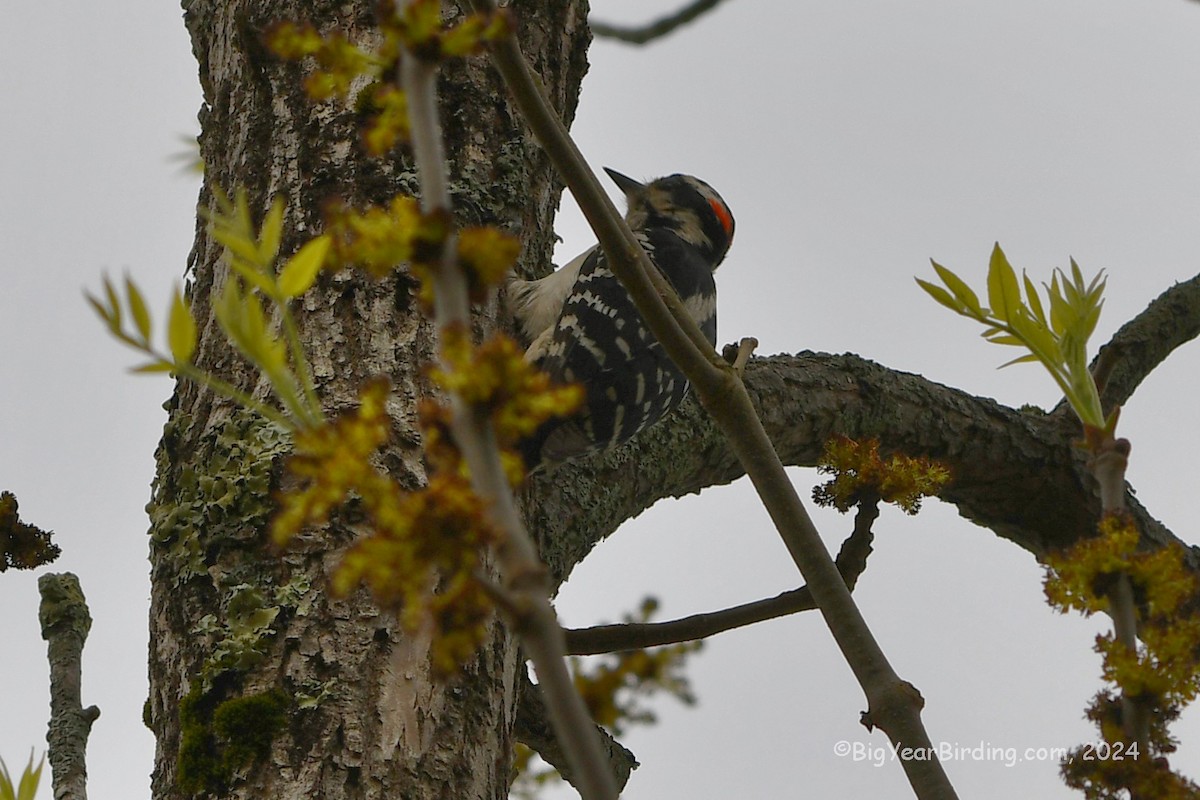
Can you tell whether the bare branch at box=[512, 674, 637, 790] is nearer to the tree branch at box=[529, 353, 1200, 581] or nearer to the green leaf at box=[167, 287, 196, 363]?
the tree branch at box=[529, 353, 1200, 581]

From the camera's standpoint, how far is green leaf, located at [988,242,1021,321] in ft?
3.10

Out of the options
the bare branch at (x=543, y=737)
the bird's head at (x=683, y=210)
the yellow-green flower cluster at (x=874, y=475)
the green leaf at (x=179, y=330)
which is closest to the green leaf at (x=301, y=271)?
the green leaf at (x=179, y=330)

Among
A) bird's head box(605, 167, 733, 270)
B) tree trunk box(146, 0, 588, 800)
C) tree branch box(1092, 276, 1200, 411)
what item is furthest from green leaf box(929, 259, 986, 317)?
bird's head box(605, 167, 733, 270)

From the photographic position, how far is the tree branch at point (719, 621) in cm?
173

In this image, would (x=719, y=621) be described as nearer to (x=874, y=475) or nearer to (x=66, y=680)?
(x=874, y=475)

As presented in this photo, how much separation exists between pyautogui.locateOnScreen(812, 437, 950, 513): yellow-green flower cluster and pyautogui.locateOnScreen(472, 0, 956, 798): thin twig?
0.11 metres

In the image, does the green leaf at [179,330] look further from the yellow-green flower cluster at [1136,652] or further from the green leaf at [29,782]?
the yellow-green flower cluster at [1136,652]

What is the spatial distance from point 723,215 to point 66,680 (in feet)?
9.89

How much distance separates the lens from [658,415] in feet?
9.75

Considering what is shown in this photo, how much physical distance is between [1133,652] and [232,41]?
2.25m

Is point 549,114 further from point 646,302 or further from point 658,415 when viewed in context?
point 658,415

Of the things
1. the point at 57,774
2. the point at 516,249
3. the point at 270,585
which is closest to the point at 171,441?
the point at 270,585

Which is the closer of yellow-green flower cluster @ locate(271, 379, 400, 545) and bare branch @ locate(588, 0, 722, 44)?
yellow-green flower cluster @ locate(271, 379, 400, 545)

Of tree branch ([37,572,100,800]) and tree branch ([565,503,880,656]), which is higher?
tree branch ([565,503,880,656])
